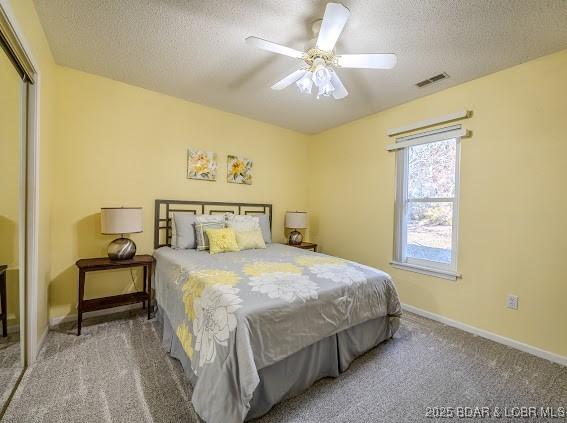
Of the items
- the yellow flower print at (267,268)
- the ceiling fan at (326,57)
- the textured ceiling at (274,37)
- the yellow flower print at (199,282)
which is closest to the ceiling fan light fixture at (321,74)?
the ceiling fan at (326,57)

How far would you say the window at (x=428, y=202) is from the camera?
107 inches

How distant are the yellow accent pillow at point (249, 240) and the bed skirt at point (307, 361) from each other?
1.08m

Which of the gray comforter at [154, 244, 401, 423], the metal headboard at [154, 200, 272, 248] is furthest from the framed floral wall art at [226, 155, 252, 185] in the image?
the gray comforter at [154, 244, 401, 423]

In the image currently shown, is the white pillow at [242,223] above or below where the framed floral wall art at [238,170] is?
below

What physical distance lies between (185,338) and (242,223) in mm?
1638

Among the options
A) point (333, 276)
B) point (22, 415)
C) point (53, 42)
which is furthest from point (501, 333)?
point (53, 42)

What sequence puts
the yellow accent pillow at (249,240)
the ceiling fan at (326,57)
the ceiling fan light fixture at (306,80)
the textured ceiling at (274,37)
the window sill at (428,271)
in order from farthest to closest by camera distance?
the yellow accent pillow at (249,240) → the window sill at (428,271) → the ceiling fan light fixture at (306,80) → the textured ceiling at (274,37) → the ceiling fan at (326,57)

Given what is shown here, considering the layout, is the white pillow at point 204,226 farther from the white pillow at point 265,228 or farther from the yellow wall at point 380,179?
the white pillow at point 265,228

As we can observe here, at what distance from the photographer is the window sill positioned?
265 centimetres

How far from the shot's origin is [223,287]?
5.41 ft

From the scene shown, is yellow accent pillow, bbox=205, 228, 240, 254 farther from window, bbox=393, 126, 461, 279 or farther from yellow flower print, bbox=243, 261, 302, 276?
window, bbox=393, 126, 461, 279

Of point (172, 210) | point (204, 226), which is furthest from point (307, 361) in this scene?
point (172, 210)

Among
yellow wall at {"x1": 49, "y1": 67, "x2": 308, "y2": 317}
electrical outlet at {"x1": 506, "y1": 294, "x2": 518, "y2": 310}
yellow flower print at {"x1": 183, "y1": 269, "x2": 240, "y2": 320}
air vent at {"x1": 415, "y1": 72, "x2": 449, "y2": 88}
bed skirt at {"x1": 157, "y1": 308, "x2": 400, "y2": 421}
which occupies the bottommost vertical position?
bed skirt at {"x1": 157, "y1": 308, "x2": 400, "y2": 421}

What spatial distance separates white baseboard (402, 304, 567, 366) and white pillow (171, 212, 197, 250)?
2.64m
